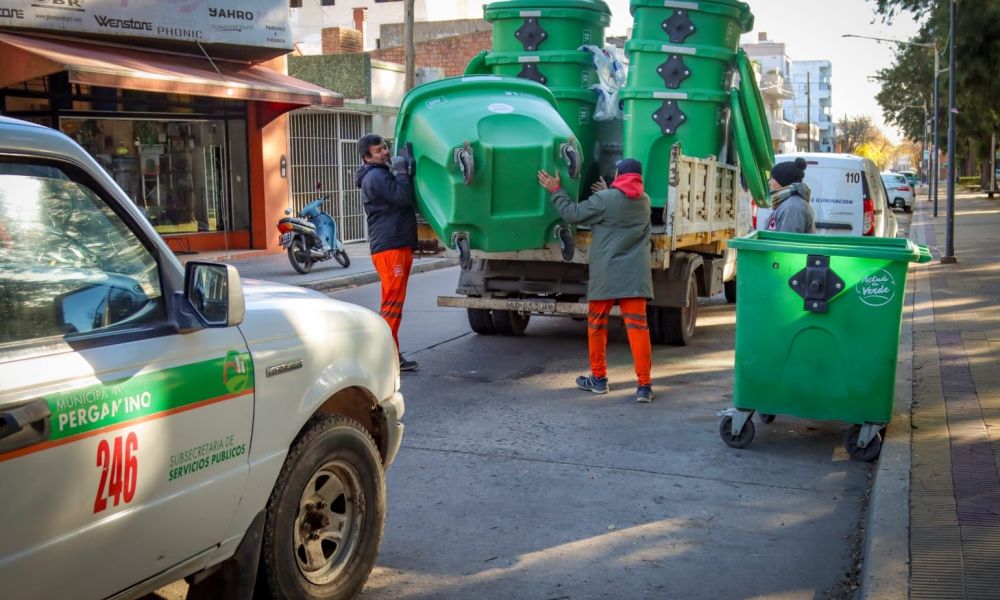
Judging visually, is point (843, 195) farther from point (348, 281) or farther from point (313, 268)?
point (313, 268)

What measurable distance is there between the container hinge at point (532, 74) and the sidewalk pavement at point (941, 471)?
13.6ft

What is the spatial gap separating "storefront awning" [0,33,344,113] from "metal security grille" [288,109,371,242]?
2274 mm

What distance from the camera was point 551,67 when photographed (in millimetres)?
10148

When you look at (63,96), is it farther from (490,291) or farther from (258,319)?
(258,319)

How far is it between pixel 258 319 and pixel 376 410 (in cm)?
99

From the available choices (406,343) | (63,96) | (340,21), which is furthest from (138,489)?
(340,21)

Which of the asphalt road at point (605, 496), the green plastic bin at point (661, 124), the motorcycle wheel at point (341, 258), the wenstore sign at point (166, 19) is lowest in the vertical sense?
the asphalt road at point (605, 496)

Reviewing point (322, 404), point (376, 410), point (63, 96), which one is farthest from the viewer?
point (63, 96)

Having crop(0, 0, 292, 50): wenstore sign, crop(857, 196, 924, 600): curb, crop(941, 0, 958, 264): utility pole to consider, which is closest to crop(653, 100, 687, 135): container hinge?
crop(857, 196, 924, 600): curb

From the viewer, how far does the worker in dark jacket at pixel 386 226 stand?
28.0ft

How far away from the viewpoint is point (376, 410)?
4457 mm

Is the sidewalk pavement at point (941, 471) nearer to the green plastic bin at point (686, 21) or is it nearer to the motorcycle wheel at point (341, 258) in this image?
the green plastic bin at point (686, 21)

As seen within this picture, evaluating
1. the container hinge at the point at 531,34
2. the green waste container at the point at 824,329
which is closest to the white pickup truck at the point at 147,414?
the green waste container at the point at 824,329

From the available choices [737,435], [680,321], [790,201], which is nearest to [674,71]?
[790,201]
